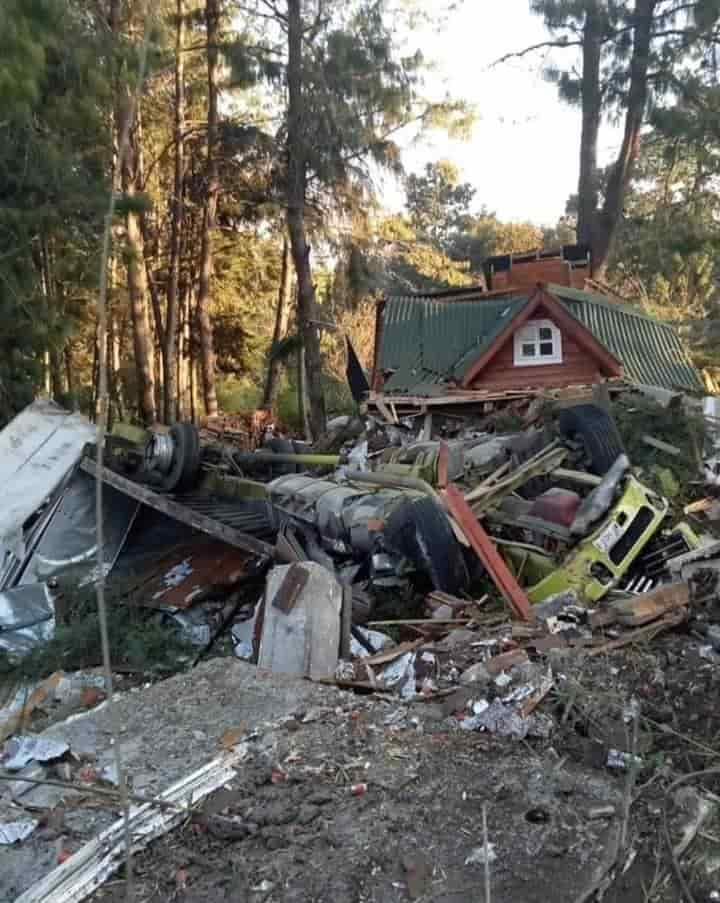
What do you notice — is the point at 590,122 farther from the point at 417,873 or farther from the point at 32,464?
the point at 417,873

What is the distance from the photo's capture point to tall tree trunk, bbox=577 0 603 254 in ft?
54.0

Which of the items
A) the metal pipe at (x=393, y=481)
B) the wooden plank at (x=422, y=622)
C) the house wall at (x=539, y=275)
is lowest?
the wooden plank at (x=422, y=622)

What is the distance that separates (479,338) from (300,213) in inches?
175

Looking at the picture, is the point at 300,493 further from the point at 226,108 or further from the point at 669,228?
the point at 226,108

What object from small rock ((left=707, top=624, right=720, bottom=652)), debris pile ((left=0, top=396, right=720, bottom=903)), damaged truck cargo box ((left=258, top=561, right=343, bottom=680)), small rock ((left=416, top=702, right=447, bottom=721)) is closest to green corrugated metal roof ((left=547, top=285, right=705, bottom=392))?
debris pile ((left=0, top=396, right=720, bottom=903))

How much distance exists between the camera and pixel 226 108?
1962 centimetres

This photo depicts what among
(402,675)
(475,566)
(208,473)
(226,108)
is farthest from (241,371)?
(402,675)

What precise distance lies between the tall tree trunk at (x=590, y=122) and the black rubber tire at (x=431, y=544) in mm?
13404

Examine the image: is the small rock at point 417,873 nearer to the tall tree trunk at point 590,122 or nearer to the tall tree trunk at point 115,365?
the tall tree trunk at point 590,122

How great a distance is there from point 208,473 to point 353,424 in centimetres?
399

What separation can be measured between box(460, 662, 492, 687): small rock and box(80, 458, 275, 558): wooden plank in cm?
306

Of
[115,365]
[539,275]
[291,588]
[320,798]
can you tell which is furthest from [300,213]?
[320,798]

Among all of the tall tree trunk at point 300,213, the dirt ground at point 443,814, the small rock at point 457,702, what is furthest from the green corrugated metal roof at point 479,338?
the dirt ground at point 443,814

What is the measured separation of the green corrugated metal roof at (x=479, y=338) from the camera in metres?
16.2
